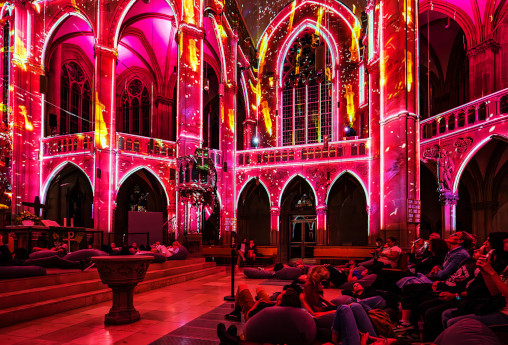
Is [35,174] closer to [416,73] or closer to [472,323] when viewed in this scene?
[416,73]

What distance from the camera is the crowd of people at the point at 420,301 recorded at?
3.84m

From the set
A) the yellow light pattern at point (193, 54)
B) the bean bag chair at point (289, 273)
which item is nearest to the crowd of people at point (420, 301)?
the bean bag chair at point (289, 273)

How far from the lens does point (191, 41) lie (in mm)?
17109

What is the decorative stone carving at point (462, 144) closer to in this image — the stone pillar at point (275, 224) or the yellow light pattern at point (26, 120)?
the stone pillar at point (275, 224)

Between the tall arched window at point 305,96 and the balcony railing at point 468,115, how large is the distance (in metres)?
7.01

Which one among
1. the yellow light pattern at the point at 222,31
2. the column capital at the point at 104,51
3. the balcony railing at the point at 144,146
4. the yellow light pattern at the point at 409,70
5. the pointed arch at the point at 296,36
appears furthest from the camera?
the pointed arch at the point at 296,36

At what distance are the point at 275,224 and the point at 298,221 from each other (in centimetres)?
187

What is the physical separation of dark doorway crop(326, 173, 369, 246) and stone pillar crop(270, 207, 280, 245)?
8.99ft

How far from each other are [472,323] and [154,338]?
3561 millimetres

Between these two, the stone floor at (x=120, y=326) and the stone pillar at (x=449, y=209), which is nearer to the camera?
the stone floor at (x=120, y=326)

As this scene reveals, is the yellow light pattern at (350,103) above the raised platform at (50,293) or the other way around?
above

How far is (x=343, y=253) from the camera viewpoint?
15.1 meters

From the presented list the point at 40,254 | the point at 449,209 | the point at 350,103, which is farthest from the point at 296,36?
the point at 40,254

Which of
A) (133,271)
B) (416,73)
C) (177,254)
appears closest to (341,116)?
(416,73)
